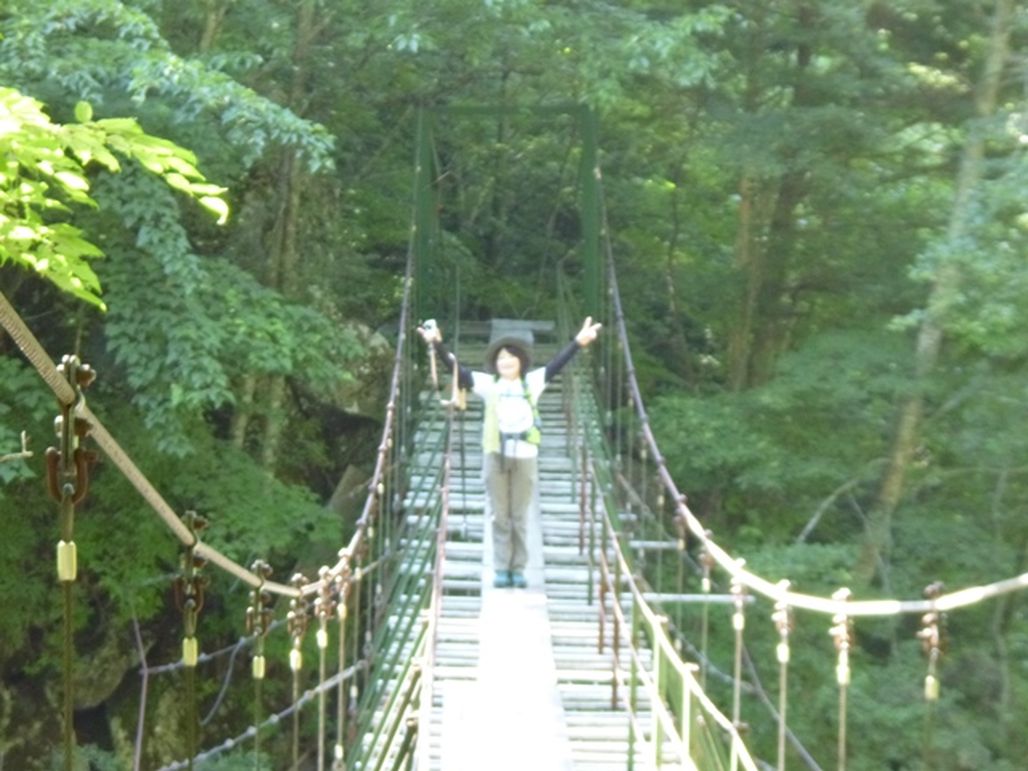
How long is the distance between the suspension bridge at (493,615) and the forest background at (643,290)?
468 millimetres

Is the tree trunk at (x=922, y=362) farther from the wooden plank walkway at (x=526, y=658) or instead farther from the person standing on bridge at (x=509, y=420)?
the person standing on bridge at (x=509, y=420)

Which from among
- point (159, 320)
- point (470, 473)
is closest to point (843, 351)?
point (470, 473)

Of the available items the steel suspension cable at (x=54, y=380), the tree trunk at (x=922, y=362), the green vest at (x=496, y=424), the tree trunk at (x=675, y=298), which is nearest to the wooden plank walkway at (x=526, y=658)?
the green vest at (x=496, y=424)

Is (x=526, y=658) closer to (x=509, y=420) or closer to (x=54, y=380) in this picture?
(x=509, y=420)

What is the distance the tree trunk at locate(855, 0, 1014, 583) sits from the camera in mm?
8688

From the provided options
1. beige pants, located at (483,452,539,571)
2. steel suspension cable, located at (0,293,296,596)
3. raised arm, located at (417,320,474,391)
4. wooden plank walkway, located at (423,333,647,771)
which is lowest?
wooden plank walkway, located at (423,333,647,771)

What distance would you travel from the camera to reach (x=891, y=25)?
968cm

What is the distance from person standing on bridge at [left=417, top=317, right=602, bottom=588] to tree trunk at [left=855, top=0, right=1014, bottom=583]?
333 cm

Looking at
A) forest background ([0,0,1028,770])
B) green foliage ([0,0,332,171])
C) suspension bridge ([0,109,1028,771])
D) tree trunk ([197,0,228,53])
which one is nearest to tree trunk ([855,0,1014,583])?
forest background ([0,0,1028,770])

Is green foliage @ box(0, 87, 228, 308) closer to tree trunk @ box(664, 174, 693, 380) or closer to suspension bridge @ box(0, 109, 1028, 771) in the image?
suspension bridge @ box(0, 109, 1028, 771)

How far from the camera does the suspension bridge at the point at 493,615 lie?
277cm

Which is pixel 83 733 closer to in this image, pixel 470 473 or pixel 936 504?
pixel 470 473

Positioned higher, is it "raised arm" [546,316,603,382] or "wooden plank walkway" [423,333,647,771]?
"raised arm" [546,316,603,382]

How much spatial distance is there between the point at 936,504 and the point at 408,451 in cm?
315
